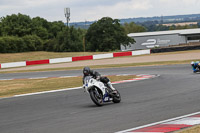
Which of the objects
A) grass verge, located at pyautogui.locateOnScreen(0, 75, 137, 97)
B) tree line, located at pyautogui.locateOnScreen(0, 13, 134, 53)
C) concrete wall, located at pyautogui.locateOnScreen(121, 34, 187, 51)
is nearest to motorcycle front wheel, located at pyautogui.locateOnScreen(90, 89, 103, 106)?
grass verge, located at pyautogui.locateOnScreen(0, 75, 137, 97)

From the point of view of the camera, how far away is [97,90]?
Answer: 1108 cm

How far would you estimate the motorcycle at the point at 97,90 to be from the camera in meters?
10.8

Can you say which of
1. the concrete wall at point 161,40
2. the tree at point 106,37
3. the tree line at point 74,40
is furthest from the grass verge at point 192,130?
the concrete wall at point 161,40

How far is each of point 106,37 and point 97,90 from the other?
68742 mm

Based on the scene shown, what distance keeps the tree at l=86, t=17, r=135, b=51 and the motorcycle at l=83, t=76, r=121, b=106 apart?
67137 millimetres

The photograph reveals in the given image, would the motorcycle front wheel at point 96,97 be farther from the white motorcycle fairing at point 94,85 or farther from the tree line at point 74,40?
the tree line at point 74,40

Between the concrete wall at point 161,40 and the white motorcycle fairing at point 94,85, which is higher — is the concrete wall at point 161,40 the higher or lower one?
the higher one

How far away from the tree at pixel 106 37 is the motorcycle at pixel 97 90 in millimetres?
67137

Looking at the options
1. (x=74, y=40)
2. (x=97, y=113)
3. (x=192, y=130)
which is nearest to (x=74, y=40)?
(x=74, y=40)

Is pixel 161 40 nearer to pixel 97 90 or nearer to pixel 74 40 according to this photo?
pixel 74 40

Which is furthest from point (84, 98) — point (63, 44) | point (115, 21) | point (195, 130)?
point (115, 21)

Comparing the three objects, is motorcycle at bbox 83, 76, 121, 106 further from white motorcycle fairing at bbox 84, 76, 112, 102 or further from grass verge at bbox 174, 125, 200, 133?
grass verge at bbox 174, 125, 200, 133

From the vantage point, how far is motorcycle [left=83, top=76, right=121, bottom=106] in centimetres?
1080

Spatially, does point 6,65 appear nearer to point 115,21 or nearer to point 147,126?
point 147,126
